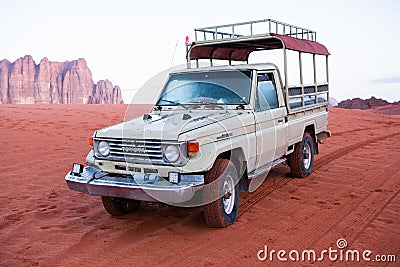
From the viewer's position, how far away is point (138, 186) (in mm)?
4672

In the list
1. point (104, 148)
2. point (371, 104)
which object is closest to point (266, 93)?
point (104, 148)

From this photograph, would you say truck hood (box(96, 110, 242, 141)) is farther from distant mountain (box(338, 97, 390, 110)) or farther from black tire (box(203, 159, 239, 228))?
distant mountain (box(338, 97, 390, 110))

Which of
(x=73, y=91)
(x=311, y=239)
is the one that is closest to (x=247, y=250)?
(x=311, y=239)

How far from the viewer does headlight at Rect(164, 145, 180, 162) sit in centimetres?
471

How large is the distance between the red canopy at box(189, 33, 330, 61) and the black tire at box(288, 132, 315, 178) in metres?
1.78

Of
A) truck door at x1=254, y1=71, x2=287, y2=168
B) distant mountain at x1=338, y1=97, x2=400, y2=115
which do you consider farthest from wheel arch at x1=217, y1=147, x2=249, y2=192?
distant mountain at x1=338, y1=97, x2=400, y2=115

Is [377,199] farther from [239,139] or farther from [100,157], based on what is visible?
[100,157]

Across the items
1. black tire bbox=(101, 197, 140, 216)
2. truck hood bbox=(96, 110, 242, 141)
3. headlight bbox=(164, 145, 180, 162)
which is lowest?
black tire bbox=(101, 197, 140, 216)

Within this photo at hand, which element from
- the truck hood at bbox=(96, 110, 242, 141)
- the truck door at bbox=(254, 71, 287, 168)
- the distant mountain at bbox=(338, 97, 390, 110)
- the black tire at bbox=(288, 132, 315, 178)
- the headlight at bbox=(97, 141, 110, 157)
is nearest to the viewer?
the truck hood at bbox=(96, 110, 242, 141)

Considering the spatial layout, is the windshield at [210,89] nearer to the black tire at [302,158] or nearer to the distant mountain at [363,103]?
the black tire at [302,158]

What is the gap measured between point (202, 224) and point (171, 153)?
1208 millimetres

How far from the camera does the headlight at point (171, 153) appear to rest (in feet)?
15.5

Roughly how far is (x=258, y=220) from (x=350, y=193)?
6.89 feet
